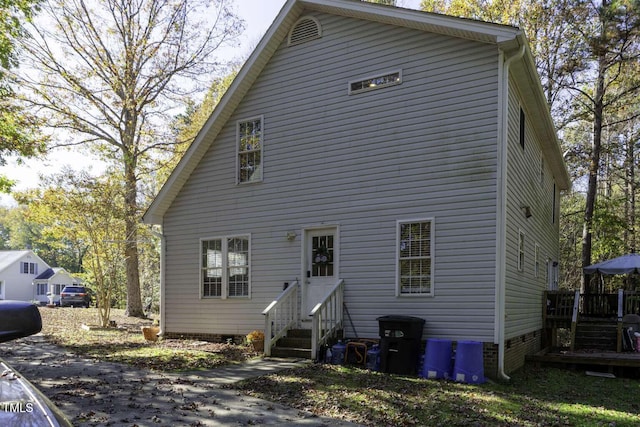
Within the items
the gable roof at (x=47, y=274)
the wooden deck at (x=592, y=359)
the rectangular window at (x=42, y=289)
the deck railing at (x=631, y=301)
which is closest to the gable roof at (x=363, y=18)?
the deck railing at (x=631, y=301)

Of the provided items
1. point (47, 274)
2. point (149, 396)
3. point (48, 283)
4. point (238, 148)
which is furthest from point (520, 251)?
point (47, 274)

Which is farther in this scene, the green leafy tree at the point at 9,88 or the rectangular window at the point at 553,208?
the rectangular window at the point at 553,208

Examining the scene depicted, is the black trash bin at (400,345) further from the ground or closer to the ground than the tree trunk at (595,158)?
closer to the ground

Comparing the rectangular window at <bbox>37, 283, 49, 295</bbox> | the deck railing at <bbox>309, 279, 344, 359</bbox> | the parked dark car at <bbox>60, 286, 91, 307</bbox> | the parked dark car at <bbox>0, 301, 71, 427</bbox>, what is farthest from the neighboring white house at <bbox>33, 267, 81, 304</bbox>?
the parked dark car at <bbox>0, 301, 71, 427</bbox>

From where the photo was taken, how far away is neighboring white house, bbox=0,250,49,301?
4509 centimetres

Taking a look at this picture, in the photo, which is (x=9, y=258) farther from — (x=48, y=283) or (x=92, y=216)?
(x=92, y=216)

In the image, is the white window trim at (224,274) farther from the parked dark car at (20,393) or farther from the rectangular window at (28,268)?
the rectangular window at (28,268)

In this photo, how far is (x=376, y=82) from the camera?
34.0 feet

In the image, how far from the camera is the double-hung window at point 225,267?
11969mm

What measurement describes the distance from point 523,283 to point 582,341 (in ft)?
9.88

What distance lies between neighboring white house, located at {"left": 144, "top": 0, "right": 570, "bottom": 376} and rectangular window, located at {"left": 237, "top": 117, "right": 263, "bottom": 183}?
0.13 ft

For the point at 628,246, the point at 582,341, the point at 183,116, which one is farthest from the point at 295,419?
the point at 628,246

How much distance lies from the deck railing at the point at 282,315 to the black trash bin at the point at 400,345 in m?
2.41

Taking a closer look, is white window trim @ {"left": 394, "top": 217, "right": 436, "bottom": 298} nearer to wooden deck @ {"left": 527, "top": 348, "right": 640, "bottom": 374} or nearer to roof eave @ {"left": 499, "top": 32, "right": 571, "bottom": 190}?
roof eave @ {"left": 499, "top": 32, "right": 571, "bottom": 190}
